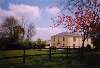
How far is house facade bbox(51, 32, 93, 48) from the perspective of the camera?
8121 mm

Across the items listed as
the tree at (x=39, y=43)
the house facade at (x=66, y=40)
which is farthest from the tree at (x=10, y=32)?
the house facade at (x=66, y=40)

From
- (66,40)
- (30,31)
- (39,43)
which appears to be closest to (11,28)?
(30,31)

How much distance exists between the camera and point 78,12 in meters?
8.94

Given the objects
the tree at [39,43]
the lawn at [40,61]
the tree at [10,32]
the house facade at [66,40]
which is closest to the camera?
the tree at [10,32]

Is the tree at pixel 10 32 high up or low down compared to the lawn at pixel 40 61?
up

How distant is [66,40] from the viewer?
27.9 feet

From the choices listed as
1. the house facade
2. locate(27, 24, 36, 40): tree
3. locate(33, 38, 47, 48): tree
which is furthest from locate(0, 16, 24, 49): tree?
the house facade

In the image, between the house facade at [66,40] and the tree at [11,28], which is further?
the house facade at [66,40]

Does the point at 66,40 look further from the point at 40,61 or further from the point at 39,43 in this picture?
the point at 40,61

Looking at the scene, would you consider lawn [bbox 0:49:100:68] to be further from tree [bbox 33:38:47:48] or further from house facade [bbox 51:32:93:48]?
house facade [bbox 51:32:93:48]

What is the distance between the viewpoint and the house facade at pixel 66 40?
8.12 meters

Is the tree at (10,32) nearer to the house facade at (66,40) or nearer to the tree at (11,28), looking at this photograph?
the tree at (11,28)

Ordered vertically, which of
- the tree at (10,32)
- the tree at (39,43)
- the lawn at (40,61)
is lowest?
the lawn at (40,61)

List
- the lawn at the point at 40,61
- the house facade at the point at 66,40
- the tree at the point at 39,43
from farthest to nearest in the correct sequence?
1. the house facade at the point at 66,40
2. the tree at the point at 39,43
3. the lawn at the point at 40,61
